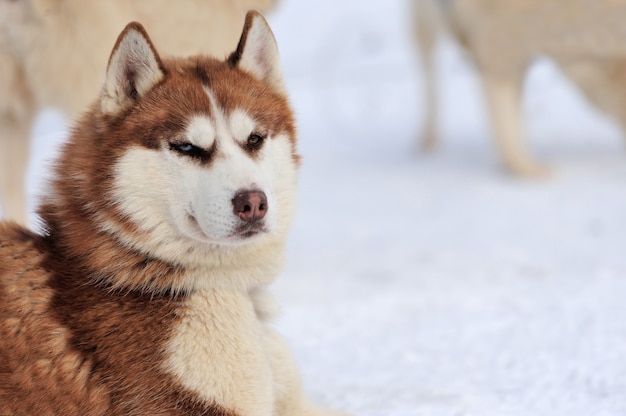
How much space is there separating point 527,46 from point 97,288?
413 cm

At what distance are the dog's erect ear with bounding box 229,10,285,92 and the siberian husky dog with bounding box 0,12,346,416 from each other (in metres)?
0.13

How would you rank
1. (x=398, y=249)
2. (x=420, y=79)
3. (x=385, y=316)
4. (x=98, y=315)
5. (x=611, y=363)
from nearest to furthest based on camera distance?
(x=98, y=315)
(x=611, y=363)
(x=385, y=316)
(x=398, y=249)
(x=420, y=79)

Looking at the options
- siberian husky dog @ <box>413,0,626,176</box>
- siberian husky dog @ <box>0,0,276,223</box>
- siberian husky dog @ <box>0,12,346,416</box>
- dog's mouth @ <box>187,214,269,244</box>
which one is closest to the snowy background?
siberian husky dog @ <box>413,0,626,176</box>

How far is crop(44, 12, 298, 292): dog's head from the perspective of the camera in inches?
83.8

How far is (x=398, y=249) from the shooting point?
4973 millimetres

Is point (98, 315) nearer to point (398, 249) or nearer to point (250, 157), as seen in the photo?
point (250, 157)

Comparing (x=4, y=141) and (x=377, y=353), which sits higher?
(x=4, y=141)

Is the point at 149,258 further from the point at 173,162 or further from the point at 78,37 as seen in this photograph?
the point at 78,37

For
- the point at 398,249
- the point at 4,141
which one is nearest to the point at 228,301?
the point at 4,141

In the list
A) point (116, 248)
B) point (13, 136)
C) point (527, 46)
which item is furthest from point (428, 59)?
point (116, 248)

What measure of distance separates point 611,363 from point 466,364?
52 cm

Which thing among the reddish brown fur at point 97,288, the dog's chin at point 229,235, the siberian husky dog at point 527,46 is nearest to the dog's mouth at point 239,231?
the dog's chin at point 229,235

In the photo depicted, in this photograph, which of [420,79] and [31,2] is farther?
[420,79]

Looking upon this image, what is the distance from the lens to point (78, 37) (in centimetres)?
342
